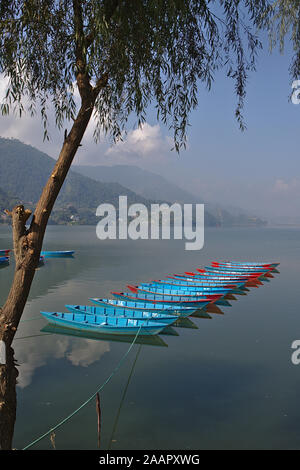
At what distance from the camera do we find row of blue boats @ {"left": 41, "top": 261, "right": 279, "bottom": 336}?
14.6 m

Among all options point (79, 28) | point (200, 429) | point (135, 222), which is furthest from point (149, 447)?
point (135, 222)

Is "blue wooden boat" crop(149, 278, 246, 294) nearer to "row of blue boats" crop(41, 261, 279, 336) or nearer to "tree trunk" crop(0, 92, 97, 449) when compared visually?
"row of blue boats" crop(41, 261, 279, 336)

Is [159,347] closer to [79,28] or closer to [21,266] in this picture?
[21,266]

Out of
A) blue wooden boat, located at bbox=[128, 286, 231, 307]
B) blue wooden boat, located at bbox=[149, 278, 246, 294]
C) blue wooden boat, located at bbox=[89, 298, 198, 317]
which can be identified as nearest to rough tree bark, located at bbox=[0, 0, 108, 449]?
blue wooden boat, located at bbox=[89, 298, 198, 317]

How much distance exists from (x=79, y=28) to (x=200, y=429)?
7908mm

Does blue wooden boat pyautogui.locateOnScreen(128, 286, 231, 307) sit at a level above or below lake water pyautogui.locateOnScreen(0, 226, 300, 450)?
above

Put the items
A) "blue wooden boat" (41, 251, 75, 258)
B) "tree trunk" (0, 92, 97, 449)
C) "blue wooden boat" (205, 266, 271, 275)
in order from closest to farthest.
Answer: "tree trunk" (0, 92, 97, 449), "blue wooden boat" (205, 266, 271, 275), "blue wooden boat" (41, 251, 75, 258)

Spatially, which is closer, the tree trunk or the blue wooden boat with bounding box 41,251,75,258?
the tree trunk

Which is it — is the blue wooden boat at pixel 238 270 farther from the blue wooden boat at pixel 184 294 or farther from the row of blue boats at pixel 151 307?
the blue wooden boat at pixel 184 294

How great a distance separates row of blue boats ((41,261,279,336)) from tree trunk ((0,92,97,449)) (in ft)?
31.8

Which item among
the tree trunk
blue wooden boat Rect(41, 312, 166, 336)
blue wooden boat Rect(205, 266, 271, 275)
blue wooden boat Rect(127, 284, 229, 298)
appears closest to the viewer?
the tree trunk

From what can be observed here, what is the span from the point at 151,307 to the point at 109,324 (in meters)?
3.31

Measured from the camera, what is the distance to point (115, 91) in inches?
234

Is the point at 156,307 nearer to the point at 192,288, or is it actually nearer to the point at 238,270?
the point at 192,288
